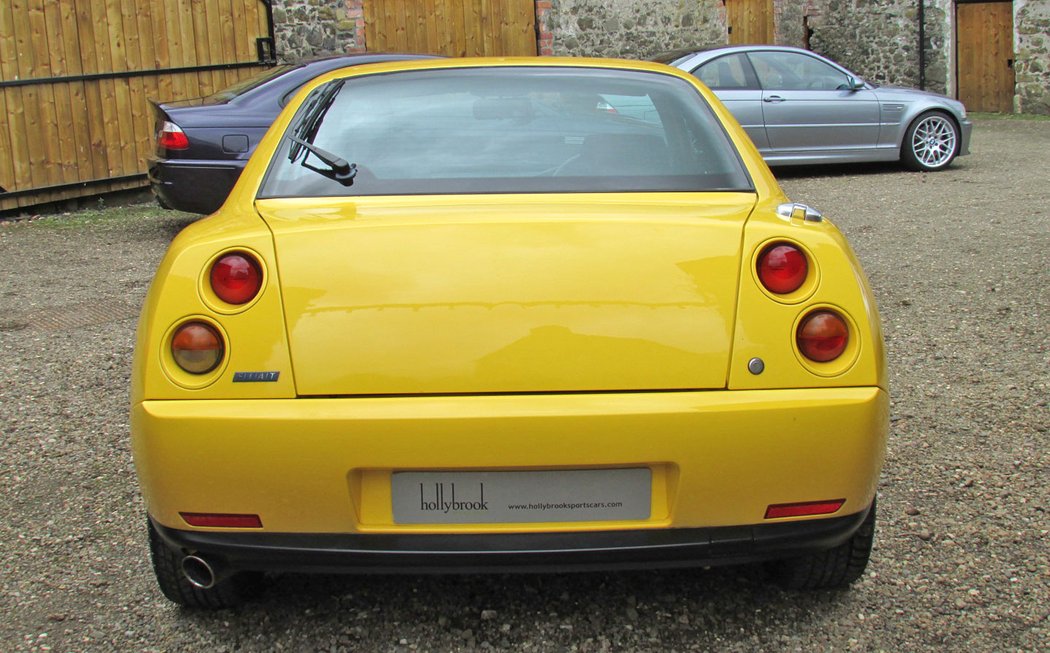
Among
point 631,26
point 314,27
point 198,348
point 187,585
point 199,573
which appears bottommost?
point 187,585

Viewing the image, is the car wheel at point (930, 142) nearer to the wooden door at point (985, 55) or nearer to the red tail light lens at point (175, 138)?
the red tail light lens at point (175, 138)

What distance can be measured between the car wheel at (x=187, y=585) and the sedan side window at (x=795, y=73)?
1068cm

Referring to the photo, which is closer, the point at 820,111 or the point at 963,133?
the point at 820,111

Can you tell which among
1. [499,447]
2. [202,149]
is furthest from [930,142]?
[499,447]

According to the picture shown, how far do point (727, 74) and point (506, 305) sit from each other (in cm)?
1068

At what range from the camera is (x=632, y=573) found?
3.21 metres

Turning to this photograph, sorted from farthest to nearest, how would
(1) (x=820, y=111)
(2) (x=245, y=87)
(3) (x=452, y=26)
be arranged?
(3) (x=452, y=26) → (1) (x=820, y=111) → (2) (x=245, y=87)

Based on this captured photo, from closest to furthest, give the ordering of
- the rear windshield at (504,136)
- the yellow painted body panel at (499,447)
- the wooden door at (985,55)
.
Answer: the yellow painted body panel at (499,447) → the rear windshield at (504,136) → the wooden door at (985,55)

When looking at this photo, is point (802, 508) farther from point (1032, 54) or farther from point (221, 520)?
point (1032, 54)

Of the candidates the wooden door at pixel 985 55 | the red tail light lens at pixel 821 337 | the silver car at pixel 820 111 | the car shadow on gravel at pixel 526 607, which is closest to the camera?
the red tail light lens at pixel 821 337

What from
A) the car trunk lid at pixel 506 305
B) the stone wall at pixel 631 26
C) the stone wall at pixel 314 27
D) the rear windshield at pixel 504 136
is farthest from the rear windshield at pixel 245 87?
the stone wall at pixel 631 26

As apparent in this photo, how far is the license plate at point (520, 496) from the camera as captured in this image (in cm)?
251

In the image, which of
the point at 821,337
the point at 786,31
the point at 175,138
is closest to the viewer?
the point at 821,337

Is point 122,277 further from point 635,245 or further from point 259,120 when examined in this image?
point 635,245
